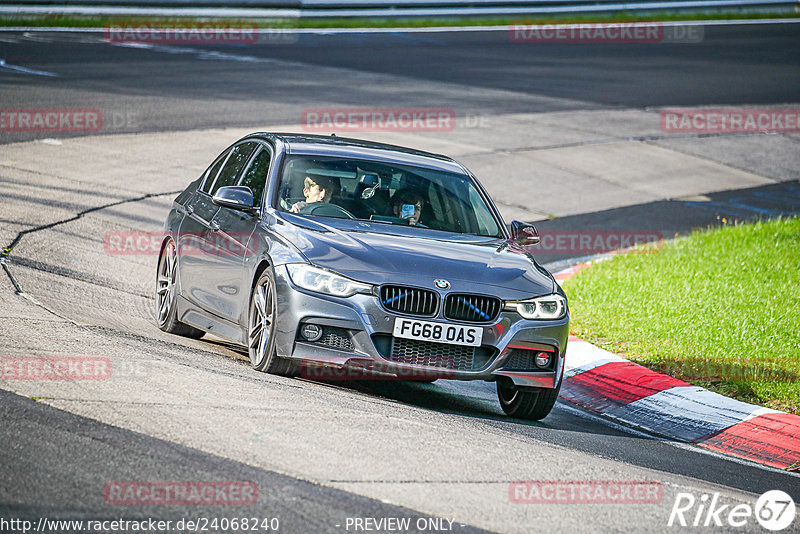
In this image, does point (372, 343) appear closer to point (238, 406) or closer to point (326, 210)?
point (238, 406)

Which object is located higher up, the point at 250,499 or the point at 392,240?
the point at 392,240

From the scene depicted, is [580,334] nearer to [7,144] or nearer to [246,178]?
[246,178]

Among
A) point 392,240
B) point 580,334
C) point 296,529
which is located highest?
point 392,240

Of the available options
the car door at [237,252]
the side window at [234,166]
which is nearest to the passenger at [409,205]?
the car door at [237,252]

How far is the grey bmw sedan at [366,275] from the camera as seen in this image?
23.6 feet

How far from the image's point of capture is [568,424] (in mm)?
7969

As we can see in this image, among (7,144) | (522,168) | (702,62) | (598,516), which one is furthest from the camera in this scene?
(702,62)

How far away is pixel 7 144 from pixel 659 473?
1231 cm

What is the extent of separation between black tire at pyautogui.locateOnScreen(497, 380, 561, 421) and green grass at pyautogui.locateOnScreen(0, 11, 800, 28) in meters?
22.3

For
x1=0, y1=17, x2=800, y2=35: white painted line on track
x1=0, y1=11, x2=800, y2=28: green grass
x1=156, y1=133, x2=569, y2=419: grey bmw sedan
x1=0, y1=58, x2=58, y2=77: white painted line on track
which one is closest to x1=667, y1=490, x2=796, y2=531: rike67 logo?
x1=156, y1=133, x2=569, y2=419: grey bmw sedan

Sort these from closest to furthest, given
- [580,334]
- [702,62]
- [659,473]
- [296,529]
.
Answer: [296,529], [659,473], [580,334], [702,62]

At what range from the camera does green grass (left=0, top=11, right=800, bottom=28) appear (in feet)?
91.2

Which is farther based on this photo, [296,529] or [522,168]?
[522,168]

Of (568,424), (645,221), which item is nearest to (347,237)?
(568,424)
